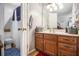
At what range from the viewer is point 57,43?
1766mm

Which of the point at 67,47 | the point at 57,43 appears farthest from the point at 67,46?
the point at 57,43

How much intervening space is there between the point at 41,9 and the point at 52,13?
0.50 feet

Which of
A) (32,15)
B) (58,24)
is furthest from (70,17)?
(32,15)

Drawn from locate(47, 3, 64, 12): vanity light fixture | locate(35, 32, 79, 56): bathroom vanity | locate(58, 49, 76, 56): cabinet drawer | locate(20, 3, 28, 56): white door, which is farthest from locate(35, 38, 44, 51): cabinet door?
locate(47, 3, 64, 12): vanity light fixture

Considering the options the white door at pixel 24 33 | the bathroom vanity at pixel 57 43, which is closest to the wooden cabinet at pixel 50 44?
the bathroom vanity at pixel 57 43

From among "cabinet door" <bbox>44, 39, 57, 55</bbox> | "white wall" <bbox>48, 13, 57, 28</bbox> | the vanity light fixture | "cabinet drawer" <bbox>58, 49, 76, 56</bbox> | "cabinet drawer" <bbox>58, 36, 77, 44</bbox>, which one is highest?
the vanity light fixture

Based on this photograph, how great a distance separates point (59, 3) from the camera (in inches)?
69.1

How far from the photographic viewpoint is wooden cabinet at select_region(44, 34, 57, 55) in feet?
5.82

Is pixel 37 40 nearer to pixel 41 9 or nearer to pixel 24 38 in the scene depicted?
pixel 24 38

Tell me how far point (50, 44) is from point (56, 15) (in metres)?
0.39

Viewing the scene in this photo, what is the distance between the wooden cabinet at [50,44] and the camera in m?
1.77

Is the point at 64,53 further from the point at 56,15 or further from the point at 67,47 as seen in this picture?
the point at 56,15

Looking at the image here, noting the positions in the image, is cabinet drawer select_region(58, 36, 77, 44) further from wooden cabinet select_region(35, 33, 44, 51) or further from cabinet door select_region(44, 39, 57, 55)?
wooden cabinet select_region(35, 33, 44, 51)

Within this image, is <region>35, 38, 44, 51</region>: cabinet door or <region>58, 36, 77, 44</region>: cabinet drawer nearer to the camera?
<region>58, 36, 77, 44</region>: cabinet drawer
